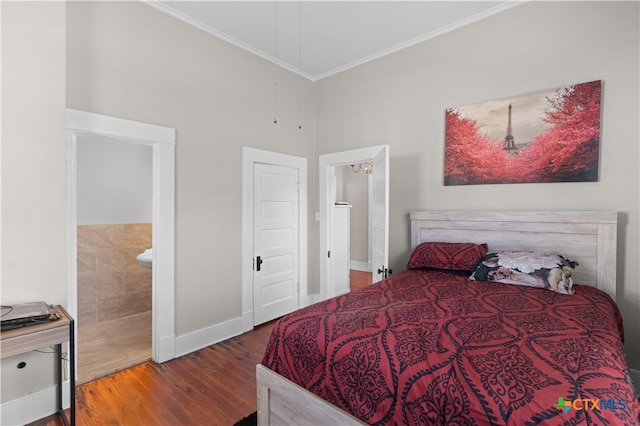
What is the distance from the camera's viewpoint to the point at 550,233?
104 inches

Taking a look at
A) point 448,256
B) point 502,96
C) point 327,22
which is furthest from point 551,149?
point 327,22

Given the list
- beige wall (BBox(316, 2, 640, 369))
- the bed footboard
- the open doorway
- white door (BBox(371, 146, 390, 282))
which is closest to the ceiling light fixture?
the open doorway

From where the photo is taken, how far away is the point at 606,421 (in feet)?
3.15

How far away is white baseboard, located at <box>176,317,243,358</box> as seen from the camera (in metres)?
2.99

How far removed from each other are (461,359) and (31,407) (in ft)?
8.69

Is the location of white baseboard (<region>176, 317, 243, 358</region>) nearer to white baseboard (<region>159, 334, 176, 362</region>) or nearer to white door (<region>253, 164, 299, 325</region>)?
white baseboard (<region>159, 334, 176, 362</region>)

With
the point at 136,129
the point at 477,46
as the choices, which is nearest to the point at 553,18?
the point at 477,46

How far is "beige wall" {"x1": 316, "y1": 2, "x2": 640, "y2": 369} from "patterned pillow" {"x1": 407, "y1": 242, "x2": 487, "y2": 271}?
0.46 meters

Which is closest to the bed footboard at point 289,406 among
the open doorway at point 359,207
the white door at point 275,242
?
the white door at point 275,242

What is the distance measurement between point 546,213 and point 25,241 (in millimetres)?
3810

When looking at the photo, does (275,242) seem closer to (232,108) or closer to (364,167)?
(232,108)

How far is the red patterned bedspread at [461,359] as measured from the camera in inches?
41.2

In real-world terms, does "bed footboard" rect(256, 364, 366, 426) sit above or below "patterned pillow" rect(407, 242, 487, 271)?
below

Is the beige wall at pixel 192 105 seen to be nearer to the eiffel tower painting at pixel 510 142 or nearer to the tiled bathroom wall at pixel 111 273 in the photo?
the tiled bathroom wall at pixel 111 273
